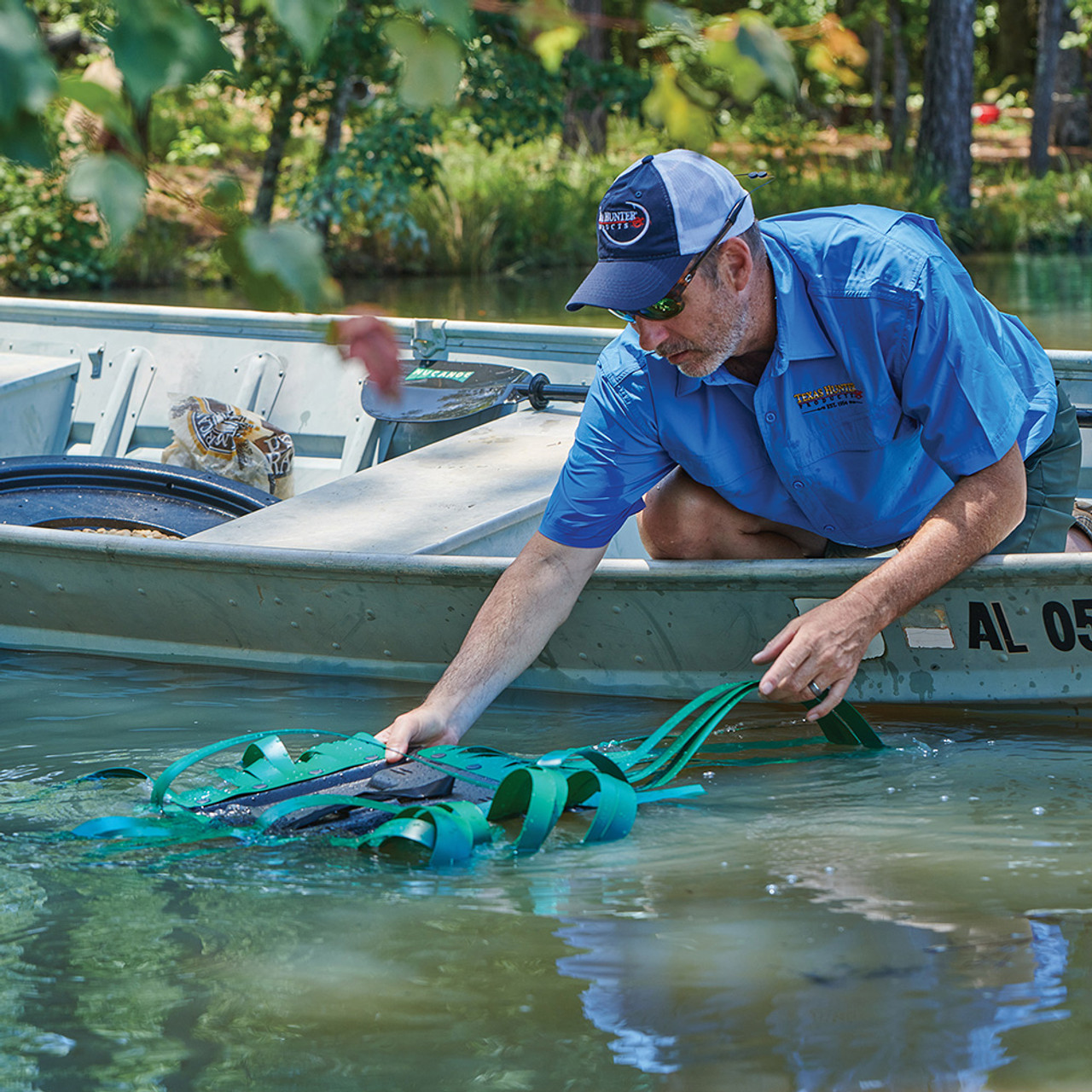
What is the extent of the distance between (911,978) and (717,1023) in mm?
348

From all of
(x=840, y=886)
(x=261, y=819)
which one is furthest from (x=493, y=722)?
(x=840, y=886)

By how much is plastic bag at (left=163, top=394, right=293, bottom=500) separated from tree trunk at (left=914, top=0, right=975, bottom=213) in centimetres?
1391

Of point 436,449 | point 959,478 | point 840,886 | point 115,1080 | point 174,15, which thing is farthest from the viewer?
point 436,449

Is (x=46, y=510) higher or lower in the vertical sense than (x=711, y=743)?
higher

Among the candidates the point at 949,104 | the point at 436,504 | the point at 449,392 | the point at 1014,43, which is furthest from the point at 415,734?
the point at 1014,43

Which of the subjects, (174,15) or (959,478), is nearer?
(174,15)

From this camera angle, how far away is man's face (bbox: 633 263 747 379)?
2865 mm

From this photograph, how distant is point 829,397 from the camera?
121 inches

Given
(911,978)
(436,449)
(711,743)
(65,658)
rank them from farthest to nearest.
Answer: (436,449), (65,658), (711,743), (911,978)

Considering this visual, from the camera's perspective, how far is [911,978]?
7.77ft

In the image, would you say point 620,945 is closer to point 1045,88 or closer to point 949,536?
point 949,536

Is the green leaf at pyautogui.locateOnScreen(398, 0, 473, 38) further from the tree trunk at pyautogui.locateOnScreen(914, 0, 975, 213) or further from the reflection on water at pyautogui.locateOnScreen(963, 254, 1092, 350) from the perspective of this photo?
the tree trunk at pyautogui.locateOnScreen(914, 0, 975, 213)

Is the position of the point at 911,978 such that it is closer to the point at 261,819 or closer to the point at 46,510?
the point at 261,819

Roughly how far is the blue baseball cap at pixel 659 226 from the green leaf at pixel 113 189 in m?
1.87
